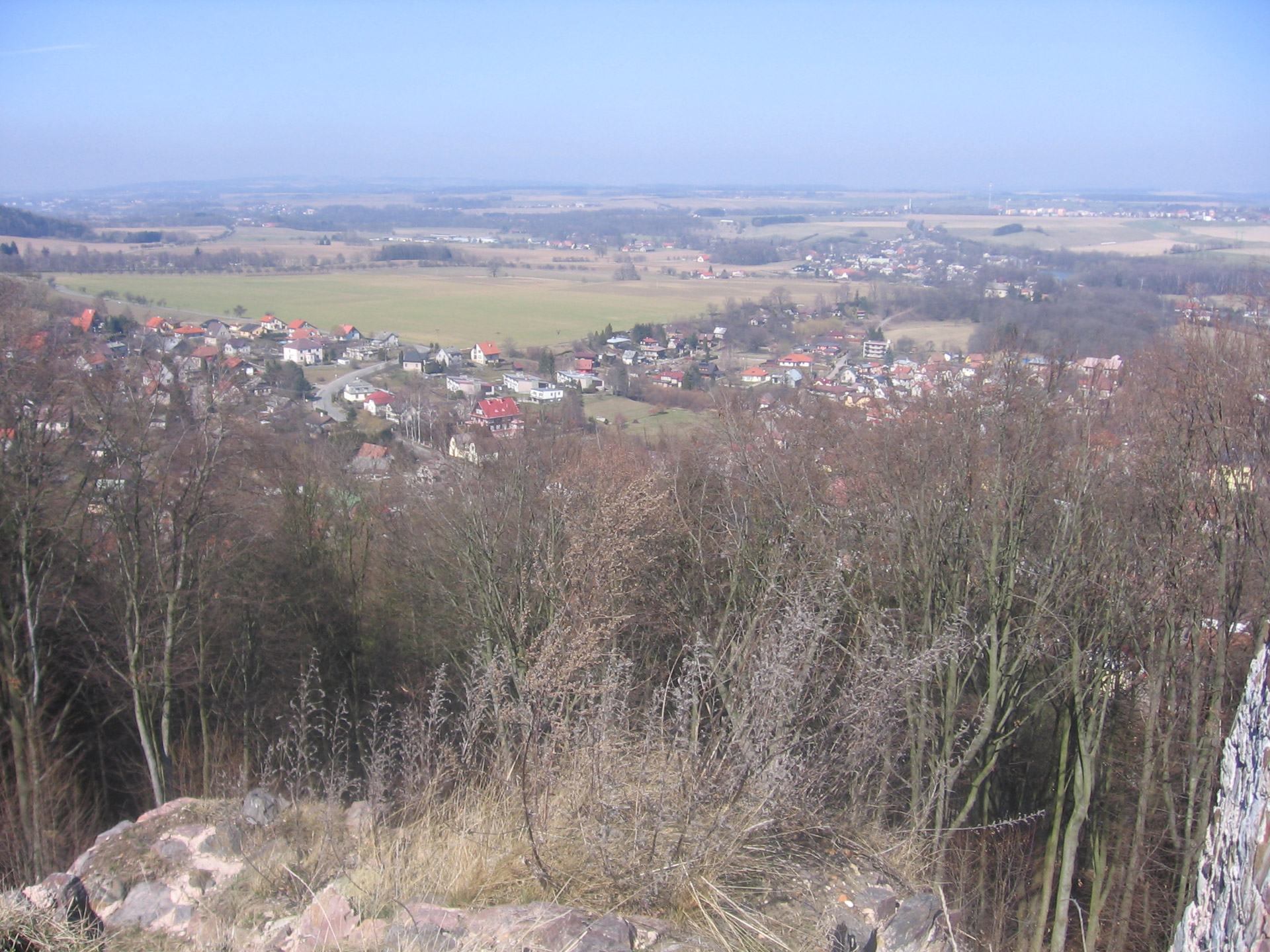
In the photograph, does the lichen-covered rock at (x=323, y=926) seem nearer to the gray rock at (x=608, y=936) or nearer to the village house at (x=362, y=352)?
the gray rock at (x=608, y=936)

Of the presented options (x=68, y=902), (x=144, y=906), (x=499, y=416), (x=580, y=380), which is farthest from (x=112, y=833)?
(x=580, y=380)

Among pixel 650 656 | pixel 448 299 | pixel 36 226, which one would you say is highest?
pixel 36 226

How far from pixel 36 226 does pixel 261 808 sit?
66.8 metres

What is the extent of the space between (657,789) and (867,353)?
2015 centimetres

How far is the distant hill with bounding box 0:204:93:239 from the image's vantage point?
49844mm

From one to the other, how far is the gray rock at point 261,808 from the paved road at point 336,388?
1316 centimetres

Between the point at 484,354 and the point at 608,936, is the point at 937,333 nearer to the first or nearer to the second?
the point at 484,354

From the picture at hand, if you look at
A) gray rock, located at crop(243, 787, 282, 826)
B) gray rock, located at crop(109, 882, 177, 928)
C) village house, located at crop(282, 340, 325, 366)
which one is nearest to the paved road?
village house, located at crop(282, 340, 325, 366)

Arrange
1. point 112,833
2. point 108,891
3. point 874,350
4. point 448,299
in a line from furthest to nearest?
point 448,299, point 874,350, point 112,833, point 108,891

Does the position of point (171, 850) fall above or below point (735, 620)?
below

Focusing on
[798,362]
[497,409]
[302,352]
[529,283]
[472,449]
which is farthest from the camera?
[529,283]

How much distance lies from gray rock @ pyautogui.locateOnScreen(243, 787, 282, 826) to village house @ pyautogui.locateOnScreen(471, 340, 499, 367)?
22.2 meters

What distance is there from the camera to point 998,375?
8695mm

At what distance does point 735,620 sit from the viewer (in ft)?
26.9
